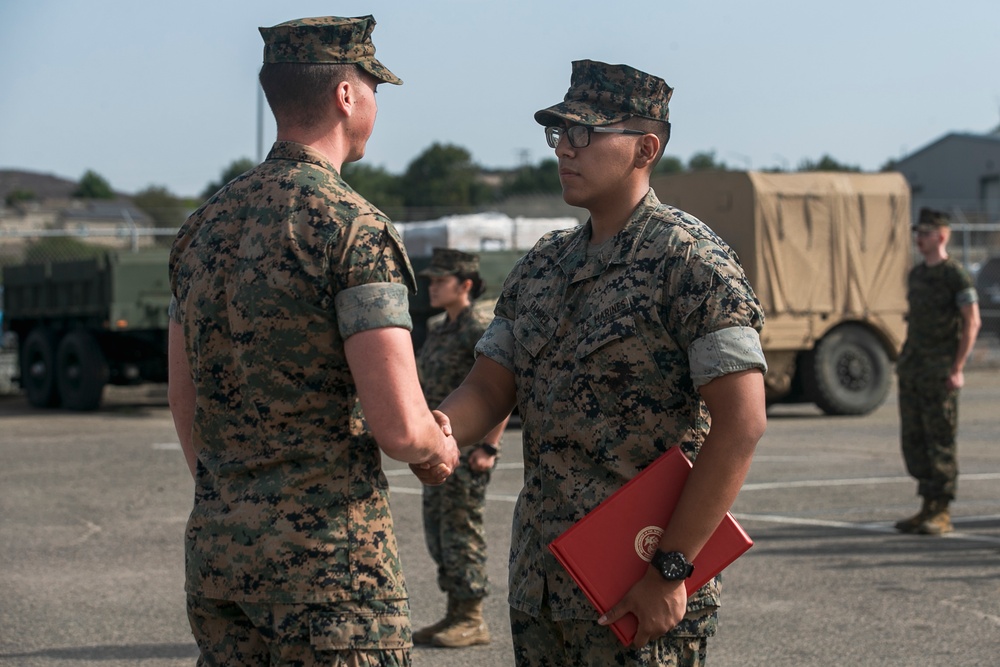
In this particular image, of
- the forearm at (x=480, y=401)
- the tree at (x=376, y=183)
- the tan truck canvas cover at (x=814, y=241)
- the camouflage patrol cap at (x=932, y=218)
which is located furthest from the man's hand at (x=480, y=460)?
the tree at (x=376, y=183)

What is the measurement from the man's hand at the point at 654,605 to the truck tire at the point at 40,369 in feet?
52.2

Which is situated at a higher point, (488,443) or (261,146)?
(261,146)

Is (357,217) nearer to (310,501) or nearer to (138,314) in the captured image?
(310,501)

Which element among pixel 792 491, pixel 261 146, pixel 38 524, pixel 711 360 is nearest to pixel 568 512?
pixel 711 360

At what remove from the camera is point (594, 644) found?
9.75 feet

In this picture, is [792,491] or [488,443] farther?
[792,491]

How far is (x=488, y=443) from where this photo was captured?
235 inches

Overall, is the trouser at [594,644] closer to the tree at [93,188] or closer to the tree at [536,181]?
the tree at [536,181]

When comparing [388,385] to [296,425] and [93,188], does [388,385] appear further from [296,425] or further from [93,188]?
[93,188]

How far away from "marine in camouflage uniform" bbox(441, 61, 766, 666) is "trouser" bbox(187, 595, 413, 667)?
395mm

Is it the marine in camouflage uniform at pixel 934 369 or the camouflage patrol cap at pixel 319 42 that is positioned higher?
the camouflage patrol cap at pixel 319 42

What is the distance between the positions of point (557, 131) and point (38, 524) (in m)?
6.93

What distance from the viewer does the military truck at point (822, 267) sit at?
16.2 m

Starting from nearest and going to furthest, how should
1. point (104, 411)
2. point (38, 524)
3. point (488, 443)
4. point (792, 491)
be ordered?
point (488, 443), point (38, 524), point (792, 491), point (104, 411)
